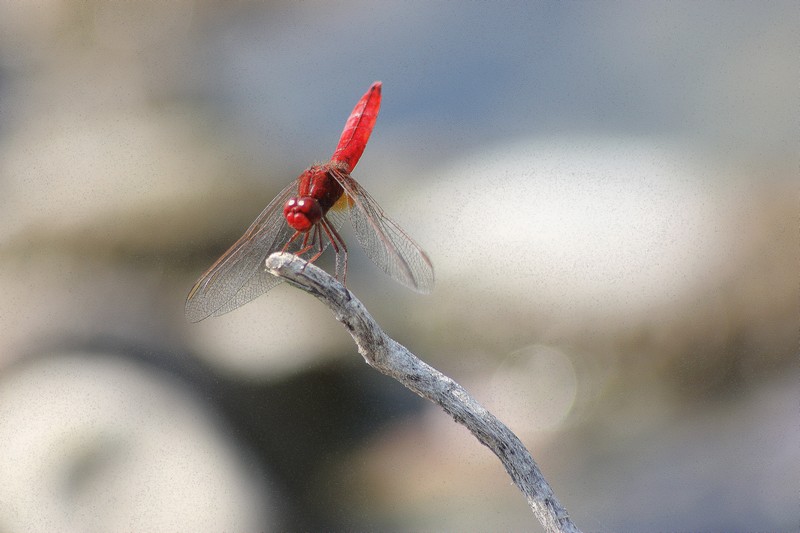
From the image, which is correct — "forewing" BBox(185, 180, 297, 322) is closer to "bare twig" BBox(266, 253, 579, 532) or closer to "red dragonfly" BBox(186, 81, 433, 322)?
"red dragonfly" BBox(186, 81, 433, 322)

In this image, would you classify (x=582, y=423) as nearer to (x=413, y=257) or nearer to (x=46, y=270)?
(x=413, y=257)

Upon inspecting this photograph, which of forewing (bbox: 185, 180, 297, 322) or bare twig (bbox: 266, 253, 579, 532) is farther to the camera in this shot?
forewing (bbox: 185, 180, 297, 322)

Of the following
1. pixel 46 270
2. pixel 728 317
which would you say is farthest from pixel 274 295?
pixel 728 317

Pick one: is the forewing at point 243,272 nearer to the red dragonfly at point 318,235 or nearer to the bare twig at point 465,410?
the red dragonfly at point 318,235

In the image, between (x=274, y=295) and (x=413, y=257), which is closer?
(x=413, y=257)

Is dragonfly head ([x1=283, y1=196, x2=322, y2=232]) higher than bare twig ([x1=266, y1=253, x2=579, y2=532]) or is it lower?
higher

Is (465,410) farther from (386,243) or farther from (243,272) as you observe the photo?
(243,272)

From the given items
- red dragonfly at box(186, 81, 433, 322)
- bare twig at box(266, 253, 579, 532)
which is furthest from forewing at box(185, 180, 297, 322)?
bare twig at box(266, 253, 579, 532)

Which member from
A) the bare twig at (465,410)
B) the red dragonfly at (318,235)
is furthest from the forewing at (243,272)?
the bare twig at (465,410)
